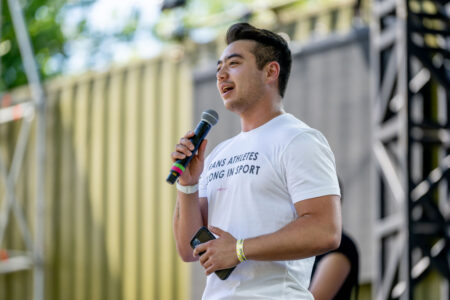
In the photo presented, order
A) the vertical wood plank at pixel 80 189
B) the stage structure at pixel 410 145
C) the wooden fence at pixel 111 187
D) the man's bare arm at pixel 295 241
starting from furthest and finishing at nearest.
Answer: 1. the vertical wood plank at pixel 80 189
2. the wooden fence at pixel 111 187
3. the stage structure at pixel 410 145
4. the man's bare arm at pixel 295 241

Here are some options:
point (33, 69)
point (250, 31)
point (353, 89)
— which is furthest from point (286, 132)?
point (33, 69)

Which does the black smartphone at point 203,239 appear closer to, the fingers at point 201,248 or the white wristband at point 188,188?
the fingers at point 201,248

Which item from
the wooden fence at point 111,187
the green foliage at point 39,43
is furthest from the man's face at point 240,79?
the green foliage at point 39,43

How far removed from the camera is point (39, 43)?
1691 centimetres

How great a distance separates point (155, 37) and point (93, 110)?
322 inches

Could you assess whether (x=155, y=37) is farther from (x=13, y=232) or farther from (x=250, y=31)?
(x=250, y=31)

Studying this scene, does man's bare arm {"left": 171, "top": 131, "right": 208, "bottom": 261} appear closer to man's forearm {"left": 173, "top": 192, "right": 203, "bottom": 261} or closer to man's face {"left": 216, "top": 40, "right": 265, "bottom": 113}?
man's forearm {"left": 173, "top": 192, "right": 203, "bottom": 261}

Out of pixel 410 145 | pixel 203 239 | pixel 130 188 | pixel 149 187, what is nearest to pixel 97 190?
pixel 130 188

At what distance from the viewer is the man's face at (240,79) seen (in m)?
2.19

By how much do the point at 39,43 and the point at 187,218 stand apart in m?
15.4

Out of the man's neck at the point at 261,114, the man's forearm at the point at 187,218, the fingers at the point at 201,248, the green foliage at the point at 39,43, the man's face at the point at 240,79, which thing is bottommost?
the fingers at the point at 201,248

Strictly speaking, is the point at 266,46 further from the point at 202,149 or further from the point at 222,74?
the point at 202,149

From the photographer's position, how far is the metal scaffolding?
9.59 m

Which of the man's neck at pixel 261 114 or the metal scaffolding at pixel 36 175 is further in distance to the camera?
the metal scaffolding at pixel 36 175
